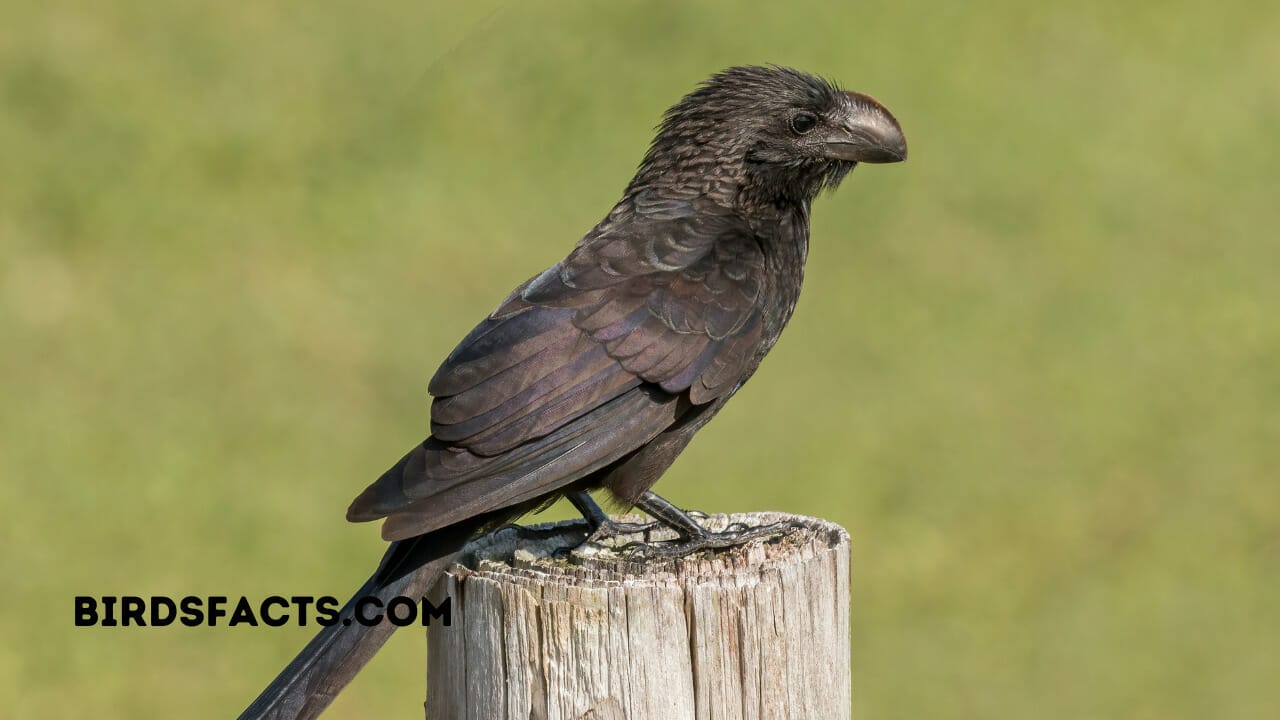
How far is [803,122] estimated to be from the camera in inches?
199

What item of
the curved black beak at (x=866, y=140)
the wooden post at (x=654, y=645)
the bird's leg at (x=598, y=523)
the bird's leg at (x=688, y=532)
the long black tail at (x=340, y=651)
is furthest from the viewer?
the curved black beak at (x=866, y=140)

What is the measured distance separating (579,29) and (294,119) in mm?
1991

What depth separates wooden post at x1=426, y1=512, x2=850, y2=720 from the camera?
148 inches

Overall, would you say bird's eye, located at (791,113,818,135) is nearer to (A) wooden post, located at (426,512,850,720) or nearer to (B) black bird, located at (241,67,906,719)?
(B) black bird, located at (241,67,906,719)

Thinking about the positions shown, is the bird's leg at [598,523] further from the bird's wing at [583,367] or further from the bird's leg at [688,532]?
the bird's wing at [583,367]

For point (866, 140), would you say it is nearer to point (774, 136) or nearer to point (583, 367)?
point (774, 136)

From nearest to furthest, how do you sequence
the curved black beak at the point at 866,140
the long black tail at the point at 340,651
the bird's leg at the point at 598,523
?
the long black tail at the point at 340,651
the bird's leg at the point at 598,523
the curved black beak at the point at 866,140

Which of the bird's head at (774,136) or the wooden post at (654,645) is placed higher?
the bird's head at (774,136)

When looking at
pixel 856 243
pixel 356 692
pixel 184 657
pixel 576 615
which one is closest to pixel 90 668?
pixel 184 657

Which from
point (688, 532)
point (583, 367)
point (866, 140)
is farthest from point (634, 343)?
point (866, 140)

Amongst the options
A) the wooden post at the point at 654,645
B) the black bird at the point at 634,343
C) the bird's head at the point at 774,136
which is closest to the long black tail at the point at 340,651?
the black bird at the point at 634,343

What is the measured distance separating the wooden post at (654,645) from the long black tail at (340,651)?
0.39 ft

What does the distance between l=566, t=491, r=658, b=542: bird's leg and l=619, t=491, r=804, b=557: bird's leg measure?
152 mm

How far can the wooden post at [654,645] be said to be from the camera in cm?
377
